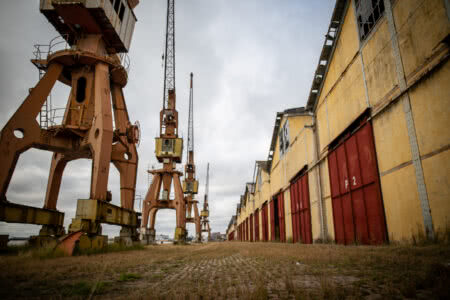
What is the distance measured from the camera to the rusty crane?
10438 mm

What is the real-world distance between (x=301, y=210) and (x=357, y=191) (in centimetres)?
660

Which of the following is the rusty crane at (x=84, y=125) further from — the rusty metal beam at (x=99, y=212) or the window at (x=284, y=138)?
the window at (x=284, y=138)

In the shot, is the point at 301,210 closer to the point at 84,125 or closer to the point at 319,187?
the point at 319,187

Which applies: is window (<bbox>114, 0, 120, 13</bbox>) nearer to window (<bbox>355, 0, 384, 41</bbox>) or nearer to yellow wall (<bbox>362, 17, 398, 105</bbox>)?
window (<bbox>355, 0, 384, 41</bbox>)

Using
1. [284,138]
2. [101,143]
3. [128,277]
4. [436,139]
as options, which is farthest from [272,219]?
[128,277]

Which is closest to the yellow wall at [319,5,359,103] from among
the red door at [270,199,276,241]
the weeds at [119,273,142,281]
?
the weeds at [119,273,142,281]

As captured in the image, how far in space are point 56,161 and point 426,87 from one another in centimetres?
1653

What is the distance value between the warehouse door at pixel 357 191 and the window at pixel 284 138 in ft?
24.7

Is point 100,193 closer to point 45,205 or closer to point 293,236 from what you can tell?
point 45,205

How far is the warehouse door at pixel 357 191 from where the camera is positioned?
792 centimetres

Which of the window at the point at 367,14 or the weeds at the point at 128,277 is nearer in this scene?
the weeds at the point at 128,277

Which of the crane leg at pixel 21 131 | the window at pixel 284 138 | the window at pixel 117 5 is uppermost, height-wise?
the window at pixel 117 5

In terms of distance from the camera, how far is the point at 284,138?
19.5 metres

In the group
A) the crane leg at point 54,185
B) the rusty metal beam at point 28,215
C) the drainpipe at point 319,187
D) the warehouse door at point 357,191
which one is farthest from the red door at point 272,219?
the rusty metal beam at point 28,215
